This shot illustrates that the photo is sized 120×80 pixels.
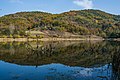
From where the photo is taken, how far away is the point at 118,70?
23.1 m

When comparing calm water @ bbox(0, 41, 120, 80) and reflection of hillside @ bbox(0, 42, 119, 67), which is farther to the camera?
reflection of hillside @ bbox(0, 42, 119, 67)

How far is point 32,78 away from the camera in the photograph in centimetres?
2541

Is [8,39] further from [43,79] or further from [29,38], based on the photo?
[43,79]

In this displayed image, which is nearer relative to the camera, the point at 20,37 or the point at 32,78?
the point at 32,78

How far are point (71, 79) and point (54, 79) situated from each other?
5.81 feet

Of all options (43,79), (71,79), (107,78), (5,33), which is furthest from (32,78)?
(5,33)

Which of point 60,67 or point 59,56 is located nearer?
point 60,67

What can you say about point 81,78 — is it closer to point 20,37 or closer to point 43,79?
point 43,79

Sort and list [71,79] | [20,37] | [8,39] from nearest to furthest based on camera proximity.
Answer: [71,79]
[8,39]
[20,37]

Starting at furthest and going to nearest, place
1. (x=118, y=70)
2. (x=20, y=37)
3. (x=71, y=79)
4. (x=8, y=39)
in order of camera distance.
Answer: (x=20, y=37)
(x=8, y=39)
(x=71, y=79)
(x=118, y=70)

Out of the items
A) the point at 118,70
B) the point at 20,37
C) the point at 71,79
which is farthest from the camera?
the point at 20,37

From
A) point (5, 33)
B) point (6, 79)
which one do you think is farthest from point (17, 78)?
point (5, 33)

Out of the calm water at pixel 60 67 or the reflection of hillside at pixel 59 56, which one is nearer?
the calm water at pixel 60 67

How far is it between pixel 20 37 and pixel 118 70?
415 ft
